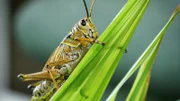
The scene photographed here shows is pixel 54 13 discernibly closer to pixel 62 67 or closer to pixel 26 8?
pixel 26 8

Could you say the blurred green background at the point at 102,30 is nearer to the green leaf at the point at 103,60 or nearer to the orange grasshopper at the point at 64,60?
the orange grasshopper at the point at 64,60

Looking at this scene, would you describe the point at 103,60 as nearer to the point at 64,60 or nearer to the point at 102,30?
the point at 64,60

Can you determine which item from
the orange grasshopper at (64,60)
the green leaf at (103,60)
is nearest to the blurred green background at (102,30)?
the orange grasshopper at (64,60)

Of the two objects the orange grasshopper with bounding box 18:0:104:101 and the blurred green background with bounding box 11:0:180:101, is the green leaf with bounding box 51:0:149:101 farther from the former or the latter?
the blurred green background with bounding box 11:0:180:101

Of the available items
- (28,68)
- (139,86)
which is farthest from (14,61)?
(139,86)

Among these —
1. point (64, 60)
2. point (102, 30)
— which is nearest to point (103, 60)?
point (64, 60)

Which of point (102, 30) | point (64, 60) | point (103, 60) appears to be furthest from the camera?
point (102, 30)
